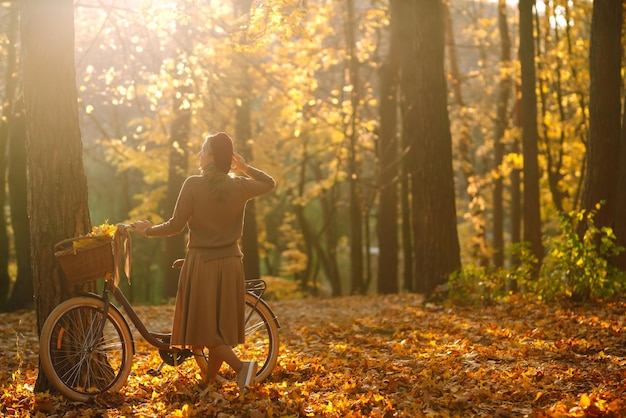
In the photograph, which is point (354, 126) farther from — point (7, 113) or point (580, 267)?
point (580, 267)

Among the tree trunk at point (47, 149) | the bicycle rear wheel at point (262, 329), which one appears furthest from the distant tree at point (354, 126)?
the tree trunk at point (47, 149)

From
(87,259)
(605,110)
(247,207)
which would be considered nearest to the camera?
(87,259)

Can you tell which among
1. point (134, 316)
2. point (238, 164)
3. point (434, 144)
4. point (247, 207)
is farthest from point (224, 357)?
point (247, 207)

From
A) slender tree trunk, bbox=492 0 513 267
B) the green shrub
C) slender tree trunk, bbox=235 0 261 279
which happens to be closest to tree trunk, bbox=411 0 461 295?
the green shrub

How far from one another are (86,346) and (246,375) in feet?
4.23

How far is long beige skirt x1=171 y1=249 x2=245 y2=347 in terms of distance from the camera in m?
6.34

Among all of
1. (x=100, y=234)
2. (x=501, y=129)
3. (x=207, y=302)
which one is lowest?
(x=207, y=302)

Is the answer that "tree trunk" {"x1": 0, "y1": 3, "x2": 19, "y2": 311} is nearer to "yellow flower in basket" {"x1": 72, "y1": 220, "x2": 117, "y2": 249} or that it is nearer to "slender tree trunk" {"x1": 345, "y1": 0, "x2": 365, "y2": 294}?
"yellow flower in basket" {"x1": 72, "y1": 220, "x2": 117, "y2": 249}

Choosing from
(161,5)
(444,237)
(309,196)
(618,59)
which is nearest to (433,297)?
(444,237)

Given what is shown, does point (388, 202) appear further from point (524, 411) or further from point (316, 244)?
point (524, 411)

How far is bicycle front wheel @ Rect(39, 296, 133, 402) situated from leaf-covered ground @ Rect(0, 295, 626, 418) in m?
0.17

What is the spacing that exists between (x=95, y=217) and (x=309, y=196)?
56.5ft

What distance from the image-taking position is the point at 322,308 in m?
16.0

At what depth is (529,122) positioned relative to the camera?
627 inches
